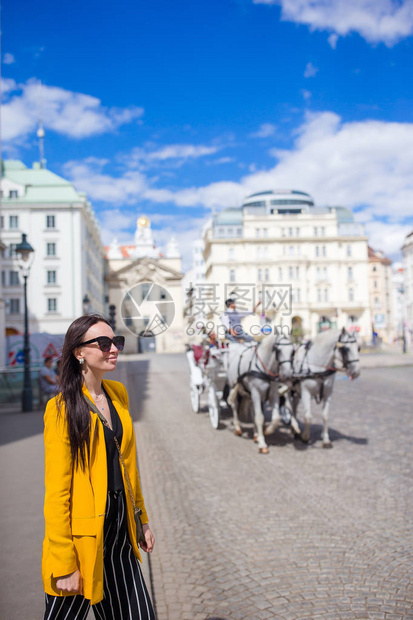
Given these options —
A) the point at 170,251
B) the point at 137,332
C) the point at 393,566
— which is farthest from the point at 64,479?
the point at 170,251

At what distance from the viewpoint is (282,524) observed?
512 cm

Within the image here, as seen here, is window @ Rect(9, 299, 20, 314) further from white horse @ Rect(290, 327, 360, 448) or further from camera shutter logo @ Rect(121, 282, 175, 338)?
camera shutter logo @ Rect(121, 282, 175, 338)

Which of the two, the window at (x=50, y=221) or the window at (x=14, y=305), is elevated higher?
the window at (x=50, y=221)

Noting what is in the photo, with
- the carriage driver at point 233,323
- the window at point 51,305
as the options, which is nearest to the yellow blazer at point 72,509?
the carriage driver at point 233,323

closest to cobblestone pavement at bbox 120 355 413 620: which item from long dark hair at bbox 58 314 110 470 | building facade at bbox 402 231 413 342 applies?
long dark hair at bbox 58 314 110 470

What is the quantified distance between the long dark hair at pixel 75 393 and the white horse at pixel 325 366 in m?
6.47

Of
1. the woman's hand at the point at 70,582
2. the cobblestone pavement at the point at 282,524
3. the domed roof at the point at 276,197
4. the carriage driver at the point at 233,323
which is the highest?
the domed roof at the point at 276,197

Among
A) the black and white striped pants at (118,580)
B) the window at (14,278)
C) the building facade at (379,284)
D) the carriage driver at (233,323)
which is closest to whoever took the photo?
→ the black and white striped pants at (118,580)

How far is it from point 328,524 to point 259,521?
71 centimetres

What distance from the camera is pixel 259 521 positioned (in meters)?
5.24

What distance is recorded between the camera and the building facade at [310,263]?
86.1 ft

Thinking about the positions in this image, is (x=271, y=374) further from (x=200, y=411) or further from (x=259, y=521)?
(x=200, y=411)

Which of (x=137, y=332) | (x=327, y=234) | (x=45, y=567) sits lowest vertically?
(x=45, y=567)

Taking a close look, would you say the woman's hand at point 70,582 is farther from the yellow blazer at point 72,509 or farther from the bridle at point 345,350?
the bridle at point 345,350
